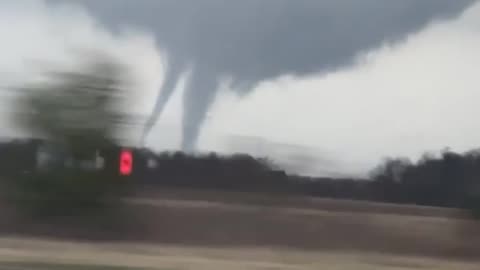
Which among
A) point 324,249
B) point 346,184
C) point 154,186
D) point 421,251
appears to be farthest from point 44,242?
point 346,184

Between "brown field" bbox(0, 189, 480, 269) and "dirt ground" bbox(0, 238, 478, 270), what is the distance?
0.07 metres

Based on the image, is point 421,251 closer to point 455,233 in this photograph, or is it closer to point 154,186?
point 455,233

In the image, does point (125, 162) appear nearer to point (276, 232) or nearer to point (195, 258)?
point (276, 232)

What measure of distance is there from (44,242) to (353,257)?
8.48 meters

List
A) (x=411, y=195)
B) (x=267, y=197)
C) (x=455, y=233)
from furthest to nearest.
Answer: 1. (x=411, y=195)
2. (x=267, y=197)
3. (x=455, y=233)

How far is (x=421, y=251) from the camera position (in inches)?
1280

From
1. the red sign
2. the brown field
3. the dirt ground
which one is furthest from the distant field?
A: the dirt ground

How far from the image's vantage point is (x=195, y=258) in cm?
2450

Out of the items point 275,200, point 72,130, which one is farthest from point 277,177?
point 72,130

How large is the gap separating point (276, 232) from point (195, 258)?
9.85 m

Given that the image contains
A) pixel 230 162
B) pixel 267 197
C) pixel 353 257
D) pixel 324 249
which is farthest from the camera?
pixel 230 162

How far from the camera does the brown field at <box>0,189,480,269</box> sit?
94.0 ft

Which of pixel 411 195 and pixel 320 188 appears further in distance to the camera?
pixel 411 195

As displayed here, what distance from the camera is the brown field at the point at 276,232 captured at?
94.0ft
